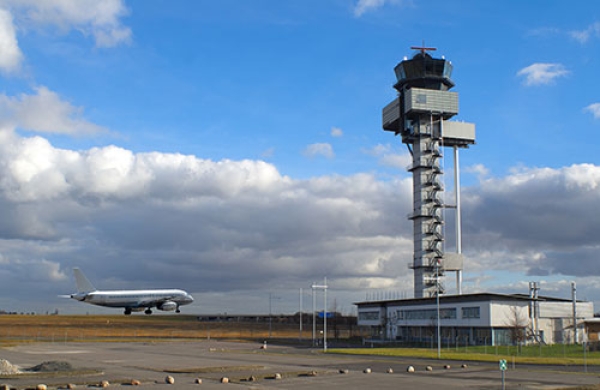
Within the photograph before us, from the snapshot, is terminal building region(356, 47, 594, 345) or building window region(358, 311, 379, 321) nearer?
terminal building region(356, 47, 594, 345)

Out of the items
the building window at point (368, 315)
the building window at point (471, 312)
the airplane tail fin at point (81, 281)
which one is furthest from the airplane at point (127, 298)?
the building window at point (471, 312)

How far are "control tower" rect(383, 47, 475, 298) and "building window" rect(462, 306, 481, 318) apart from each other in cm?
2422

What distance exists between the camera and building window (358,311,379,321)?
129m

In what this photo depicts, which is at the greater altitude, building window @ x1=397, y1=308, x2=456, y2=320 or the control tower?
the control tower

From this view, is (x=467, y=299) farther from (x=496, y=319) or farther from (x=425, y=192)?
(x=425, y=192)

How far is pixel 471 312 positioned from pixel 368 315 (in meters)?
36.3

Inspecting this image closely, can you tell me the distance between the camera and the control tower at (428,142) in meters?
127

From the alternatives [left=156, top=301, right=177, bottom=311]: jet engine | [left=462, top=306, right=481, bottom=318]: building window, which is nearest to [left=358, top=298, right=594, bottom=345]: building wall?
[left=462, top=306, right=481, bottom=318]: building window

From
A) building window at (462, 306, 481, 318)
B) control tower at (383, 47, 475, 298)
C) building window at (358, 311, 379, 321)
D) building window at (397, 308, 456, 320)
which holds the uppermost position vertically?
control tower at (383, 47, 475, 298)

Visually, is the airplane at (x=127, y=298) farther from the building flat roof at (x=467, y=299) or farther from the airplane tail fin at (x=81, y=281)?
the building flat roof at (x=467, y=299)

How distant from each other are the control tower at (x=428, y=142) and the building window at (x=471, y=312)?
2422 centimetres

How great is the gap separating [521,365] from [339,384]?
80.0 ft

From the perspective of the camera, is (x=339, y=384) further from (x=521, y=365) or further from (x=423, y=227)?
(x=423, y=227)

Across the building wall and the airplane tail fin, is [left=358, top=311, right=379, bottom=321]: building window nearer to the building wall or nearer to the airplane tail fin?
the building wall
